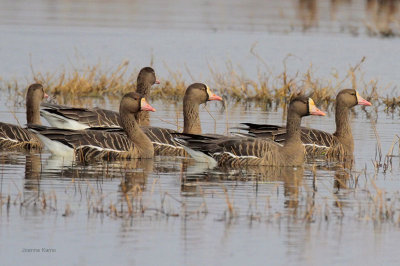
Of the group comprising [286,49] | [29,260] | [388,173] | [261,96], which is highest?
[286,49]

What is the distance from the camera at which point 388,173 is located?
14461mm

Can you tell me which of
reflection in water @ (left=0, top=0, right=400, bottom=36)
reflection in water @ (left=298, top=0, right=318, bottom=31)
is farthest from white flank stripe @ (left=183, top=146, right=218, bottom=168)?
reflection in water @ (left=298, top=0, right=318, bottom=31)

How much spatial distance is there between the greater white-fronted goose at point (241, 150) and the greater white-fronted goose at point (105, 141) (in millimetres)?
849

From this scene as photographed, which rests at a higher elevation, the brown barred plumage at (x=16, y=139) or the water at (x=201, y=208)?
the brown barred plumage at (x=16, y=139)

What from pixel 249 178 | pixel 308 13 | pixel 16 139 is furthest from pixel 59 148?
pixel 308 13

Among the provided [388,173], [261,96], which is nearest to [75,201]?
[388,173]

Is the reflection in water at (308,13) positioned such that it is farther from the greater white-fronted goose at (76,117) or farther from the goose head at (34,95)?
the goose head at (34,95)

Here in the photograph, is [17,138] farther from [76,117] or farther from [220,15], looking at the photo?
[220,15]

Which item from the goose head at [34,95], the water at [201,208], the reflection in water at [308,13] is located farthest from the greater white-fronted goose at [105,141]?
the reflection in water at [308,13]

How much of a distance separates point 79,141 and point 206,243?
599 cm

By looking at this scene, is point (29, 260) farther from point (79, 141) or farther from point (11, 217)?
point (79, 141)

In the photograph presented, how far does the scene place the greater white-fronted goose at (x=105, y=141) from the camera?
50.2 feet

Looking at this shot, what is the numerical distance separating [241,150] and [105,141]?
6.98 ft

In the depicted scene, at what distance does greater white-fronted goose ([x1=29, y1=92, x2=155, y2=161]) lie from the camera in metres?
15.3
